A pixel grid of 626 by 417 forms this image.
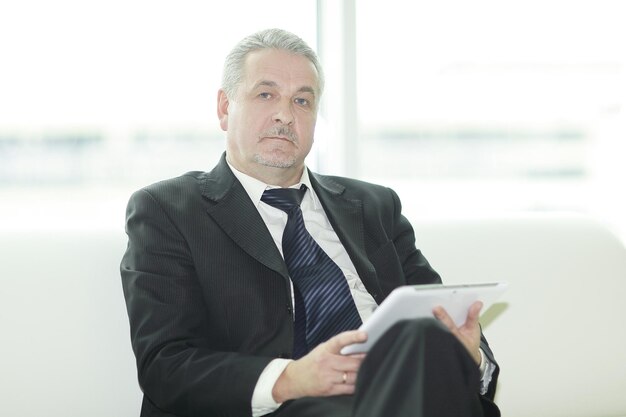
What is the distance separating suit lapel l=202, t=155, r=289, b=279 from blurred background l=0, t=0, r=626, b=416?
303 mm

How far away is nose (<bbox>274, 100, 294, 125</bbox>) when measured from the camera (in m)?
2.20

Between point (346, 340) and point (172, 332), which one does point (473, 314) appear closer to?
point (346, 340)

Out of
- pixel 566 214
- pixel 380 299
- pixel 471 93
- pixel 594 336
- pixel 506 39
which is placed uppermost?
pixel 506 39

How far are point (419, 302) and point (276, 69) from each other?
0.94 m

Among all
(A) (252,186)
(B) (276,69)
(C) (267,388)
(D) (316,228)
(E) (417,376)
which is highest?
(B) (276,69)

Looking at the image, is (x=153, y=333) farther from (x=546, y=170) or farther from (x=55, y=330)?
(x=546, y=170)

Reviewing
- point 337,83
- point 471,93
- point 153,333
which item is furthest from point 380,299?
point 471,93

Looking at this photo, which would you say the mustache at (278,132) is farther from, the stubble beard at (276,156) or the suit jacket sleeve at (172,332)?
the suit jacket sleeve at (172,332)

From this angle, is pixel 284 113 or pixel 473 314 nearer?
pixel 473 314

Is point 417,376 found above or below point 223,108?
below

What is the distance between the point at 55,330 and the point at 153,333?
367 mm

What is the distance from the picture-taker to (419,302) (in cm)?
149

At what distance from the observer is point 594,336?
95.5 inches

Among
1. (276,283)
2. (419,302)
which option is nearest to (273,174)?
(276,283)
